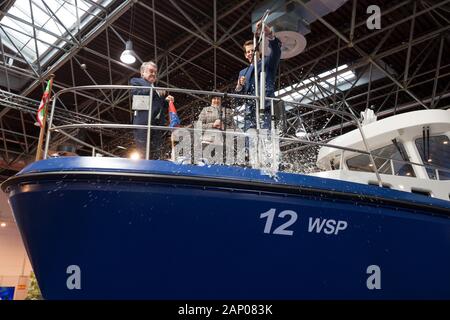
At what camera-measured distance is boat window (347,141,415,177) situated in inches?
165

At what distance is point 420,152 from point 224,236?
2648mm

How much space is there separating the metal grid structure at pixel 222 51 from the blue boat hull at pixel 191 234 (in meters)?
5.19

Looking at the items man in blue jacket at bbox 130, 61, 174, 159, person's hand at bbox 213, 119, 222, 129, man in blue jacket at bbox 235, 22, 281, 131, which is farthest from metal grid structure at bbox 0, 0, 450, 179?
person's hand at bbox 213, 119, 222, 129

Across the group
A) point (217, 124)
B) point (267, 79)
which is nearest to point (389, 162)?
point (267, 79)

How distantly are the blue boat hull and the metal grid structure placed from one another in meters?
5.19

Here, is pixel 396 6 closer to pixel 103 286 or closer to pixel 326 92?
pixel 326 92

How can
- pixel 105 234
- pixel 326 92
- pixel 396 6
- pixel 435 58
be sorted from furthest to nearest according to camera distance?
pixel 326 92, pixel 435 58, pixel 396 6, pixel 105 234

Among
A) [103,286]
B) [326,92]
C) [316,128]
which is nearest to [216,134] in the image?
[103,286]

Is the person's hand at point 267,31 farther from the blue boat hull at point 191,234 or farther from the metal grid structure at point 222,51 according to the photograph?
the metal grid structure at point 222,51

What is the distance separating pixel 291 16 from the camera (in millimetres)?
7961

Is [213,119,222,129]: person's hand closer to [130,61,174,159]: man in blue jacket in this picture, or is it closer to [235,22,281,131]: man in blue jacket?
[235,22,281,131]: man in blue jacket

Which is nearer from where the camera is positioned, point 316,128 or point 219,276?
point 219,276

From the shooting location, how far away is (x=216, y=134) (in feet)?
11.2
